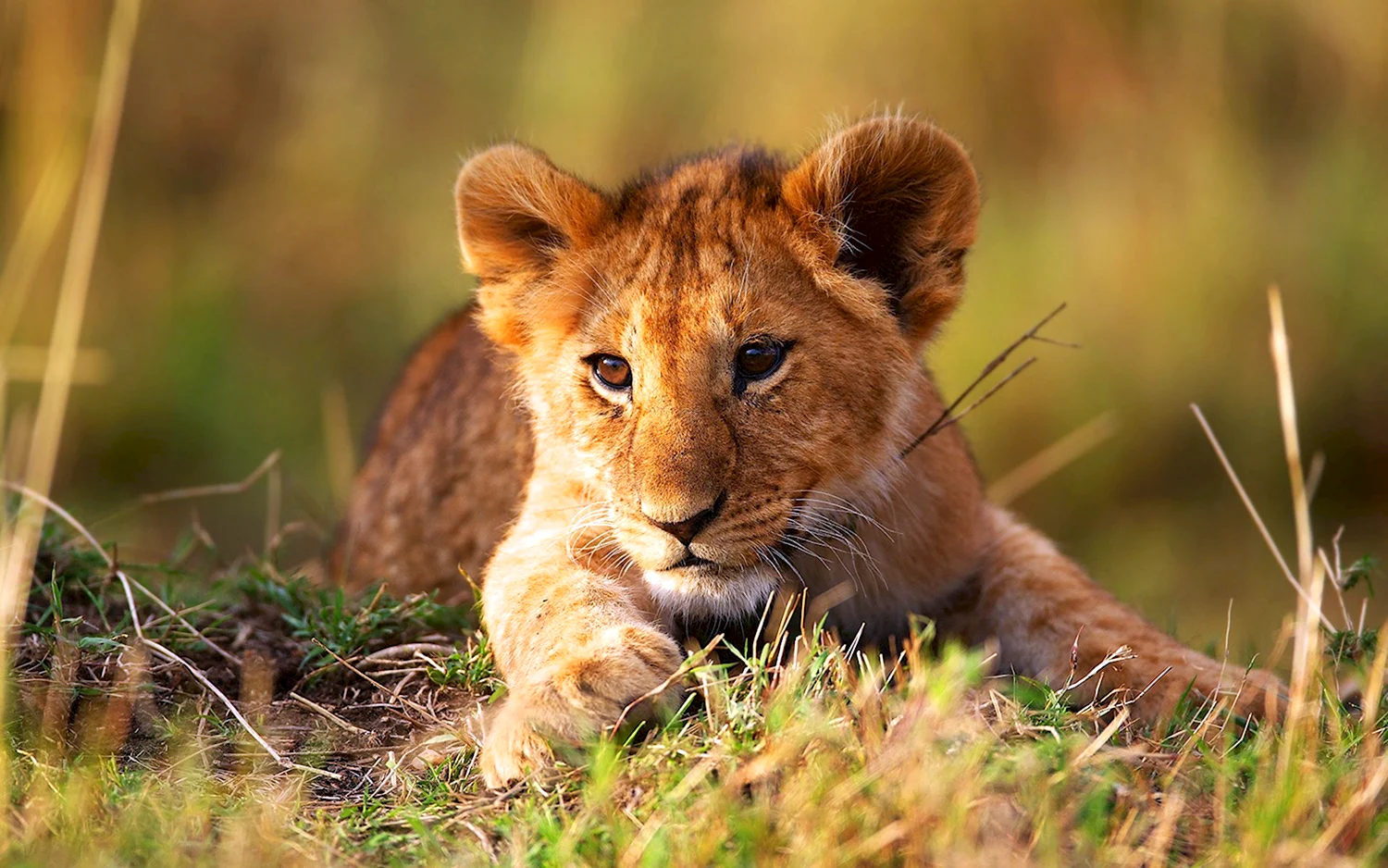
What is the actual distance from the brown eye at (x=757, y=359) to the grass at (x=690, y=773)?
773 millimetres

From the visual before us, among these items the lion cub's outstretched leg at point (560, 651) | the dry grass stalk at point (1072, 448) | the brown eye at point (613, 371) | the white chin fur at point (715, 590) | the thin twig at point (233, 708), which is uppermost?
the brown eye at point (613, 371)

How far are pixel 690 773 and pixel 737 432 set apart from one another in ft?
3.68

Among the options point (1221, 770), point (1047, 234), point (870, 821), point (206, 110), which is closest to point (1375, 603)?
point (1047, 234)

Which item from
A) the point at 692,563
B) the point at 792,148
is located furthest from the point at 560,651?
the point at 792,148

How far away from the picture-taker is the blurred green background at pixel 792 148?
9703mm

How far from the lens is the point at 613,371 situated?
4441 millimetres

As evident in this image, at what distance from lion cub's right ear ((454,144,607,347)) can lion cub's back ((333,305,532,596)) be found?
0.71m

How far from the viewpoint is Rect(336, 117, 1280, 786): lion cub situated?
159 inches

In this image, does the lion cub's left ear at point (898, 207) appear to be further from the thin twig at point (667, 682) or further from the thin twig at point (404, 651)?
the thin twig at point (404, 651)

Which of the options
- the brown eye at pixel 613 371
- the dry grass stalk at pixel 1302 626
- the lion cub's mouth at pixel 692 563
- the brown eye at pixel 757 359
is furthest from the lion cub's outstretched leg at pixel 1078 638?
the brown eye at pixel 613 371

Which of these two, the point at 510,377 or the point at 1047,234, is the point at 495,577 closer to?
the point at 510,377

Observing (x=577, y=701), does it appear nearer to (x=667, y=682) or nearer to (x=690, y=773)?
(x=667, y=682)

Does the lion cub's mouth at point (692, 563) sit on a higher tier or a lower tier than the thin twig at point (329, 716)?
higher

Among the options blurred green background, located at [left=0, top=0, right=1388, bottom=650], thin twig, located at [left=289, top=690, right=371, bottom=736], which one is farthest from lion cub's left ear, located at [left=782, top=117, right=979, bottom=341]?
blurred green background, located at [left=0, top=0, right=1388, bottom=650]
